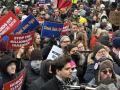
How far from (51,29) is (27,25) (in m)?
0.66

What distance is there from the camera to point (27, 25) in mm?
6566

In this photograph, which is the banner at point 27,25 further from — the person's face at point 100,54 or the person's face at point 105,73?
the person's face at point 105,73

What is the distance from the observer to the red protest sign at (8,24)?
603 cm

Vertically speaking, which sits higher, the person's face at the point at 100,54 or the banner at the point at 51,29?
the banner at the point at 51,29

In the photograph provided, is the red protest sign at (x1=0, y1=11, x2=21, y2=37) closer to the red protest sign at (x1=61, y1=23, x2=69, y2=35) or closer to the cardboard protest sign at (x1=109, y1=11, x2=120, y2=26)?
the red protest sign at (x1=61, y1=23, x2=69, y2=35)

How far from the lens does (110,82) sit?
293cm

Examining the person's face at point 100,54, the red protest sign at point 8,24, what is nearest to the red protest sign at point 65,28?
the red protest sign at point 8,24

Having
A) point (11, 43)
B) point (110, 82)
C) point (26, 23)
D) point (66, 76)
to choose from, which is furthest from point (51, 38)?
point (110, 82)

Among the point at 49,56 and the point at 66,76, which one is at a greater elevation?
the point at 66,76

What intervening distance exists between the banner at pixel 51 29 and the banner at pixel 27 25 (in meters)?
0.31

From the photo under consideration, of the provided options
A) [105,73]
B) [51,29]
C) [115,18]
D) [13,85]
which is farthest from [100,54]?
[115,18]

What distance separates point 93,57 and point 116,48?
114 centimetres

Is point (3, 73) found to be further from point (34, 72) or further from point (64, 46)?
point (64, 46)

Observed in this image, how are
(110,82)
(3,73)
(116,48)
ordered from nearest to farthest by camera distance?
1. (110,82)
2. (3,73)
3. (116,48)
